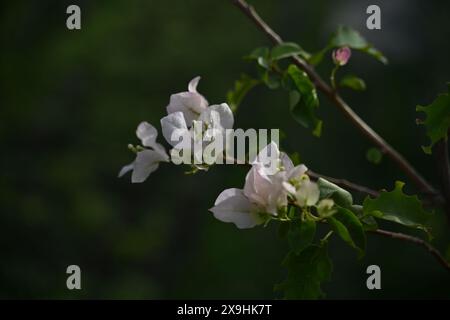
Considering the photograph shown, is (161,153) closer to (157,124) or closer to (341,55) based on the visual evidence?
(341,55)

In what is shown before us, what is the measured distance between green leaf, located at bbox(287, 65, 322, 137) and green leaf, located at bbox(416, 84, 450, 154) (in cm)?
11

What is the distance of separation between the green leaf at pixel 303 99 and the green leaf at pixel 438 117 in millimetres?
107

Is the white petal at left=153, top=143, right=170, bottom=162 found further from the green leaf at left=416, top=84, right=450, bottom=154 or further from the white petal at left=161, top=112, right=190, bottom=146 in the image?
the green leaf at left=416, top=84, right=450, bottom=154

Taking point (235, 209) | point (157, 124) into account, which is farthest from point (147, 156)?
point (157, 124)

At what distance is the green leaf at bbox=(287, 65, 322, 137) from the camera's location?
646mm

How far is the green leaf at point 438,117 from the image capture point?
565 mm

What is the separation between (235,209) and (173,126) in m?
0.08

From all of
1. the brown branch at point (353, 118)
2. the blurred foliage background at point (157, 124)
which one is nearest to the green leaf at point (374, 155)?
the brown branch at point (353, 118)

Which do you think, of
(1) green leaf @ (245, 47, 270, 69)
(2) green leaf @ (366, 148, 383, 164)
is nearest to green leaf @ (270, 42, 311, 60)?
(1) green leaf @ (245, 47, 270, 69)

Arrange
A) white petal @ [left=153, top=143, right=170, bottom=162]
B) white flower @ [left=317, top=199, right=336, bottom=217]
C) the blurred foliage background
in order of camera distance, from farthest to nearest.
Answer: the blurred foliage background < white petal @ [left=153, top=143, right=170, bottom=162] < white flower @ [left=317, top=199, right=336, bottom=217]

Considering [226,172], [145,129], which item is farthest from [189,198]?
[145,129]

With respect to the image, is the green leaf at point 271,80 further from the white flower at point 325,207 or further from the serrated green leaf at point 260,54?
the white flower at point 325,207

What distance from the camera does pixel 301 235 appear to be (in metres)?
0.52

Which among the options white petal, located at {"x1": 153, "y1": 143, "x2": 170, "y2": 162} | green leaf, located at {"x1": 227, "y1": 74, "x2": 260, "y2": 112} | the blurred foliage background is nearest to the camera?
white petal, located at {"x1": 153, "y1": 143, "x2": 170, "y2": 162}
